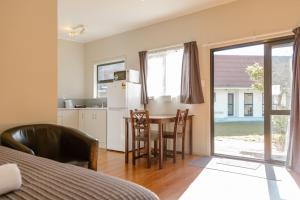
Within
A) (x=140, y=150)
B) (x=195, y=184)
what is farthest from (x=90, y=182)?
(x=140, y=150)

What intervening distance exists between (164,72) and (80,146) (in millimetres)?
2977

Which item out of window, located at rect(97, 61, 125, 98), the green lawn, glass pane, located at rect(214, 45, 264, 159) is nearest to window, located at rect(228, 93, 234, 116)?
glass pane, located at rect(214, 45, 264, 159)

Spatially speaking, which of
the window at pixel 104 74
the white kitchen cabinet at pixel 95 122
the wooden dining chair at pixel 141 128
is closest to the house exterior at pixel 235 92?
the wooden dining chair at pixel 141 128

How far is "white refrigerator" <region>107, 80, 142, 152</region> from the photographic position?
4.68m

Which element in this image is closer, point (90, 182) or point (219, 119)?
point (90, 182)

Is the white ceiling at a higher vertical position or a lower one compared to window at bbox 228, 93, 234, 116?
higher

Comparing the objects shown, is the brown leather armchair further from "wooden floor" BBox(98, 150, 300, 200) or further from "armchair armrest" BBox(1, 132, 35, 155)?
"wooden floor" BBox(98, 150, 300, 200)

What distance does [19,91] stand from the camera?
2.27m

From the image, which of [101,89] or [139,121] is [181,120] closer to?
[139,121]

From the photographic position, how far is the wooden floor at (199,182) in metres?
2.46

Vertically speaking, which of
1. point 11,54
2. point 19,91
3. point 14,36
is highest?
point 14,36

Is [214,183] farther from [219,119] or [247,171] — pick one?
[219,119]

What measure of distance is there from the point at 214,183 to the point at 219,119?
5.94 ft

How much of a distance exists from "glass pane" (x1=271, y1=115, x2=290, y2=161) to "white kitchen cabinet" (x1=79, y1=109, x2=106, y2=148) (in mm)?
3260
